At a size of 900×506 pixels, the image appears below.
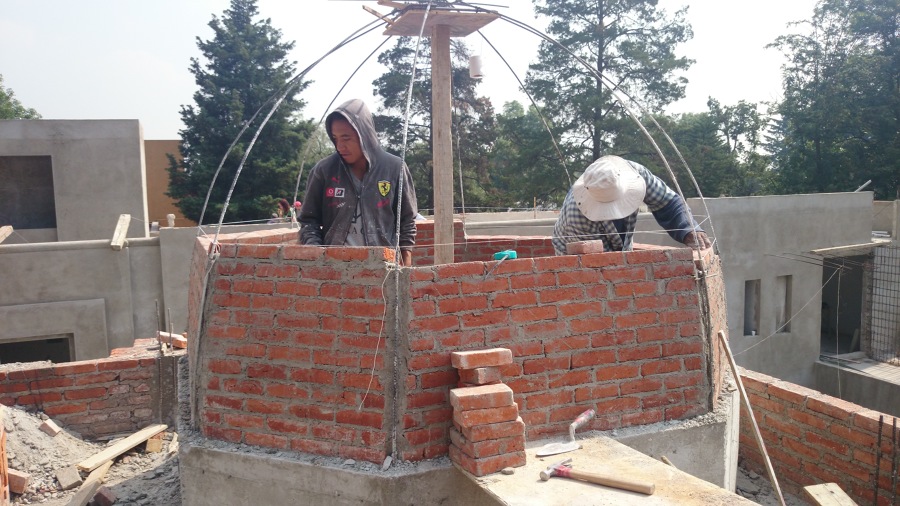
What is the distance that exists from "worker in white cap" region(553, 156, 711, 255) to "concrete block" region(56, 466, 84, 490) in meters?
3.71

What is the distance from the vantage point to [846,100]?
25047mm

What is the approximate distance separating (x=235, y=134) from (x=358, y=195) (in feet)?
73.8

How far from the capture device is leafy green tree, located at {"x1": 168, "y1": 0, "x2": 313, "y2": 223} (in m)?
24.8

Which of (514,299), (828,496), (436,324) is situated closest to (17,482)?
(436,324)

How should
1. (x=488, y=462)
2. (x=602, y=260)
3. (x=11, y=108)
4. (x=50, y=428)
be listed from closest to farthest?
(x=488, y=462)
(x=602, y=260)
(x=50, y=428)
(x=11, y=108)

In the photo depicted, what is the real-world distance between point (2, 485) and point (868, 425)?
5.70 m

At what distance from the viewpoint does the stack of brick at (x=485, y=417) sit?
2812 mm

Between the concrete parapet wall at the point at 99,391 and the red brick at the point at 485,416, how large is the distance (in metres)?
3.29

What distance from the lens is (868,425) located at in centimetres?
457

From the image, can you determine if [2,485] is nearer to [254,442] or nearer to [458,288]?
[254,442]

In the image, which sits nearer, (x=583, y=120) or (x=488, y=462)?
(x=488, y=462)

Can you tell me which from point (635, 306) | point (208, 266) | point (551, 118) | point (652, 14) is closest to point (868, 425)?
point (635, 306)

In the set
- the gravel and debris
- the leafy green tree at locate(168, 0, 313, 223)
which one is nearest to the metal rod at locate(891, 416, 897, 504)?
the gravel and debris

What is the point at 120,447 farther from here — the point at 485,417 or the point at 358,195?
the point at 485,417
